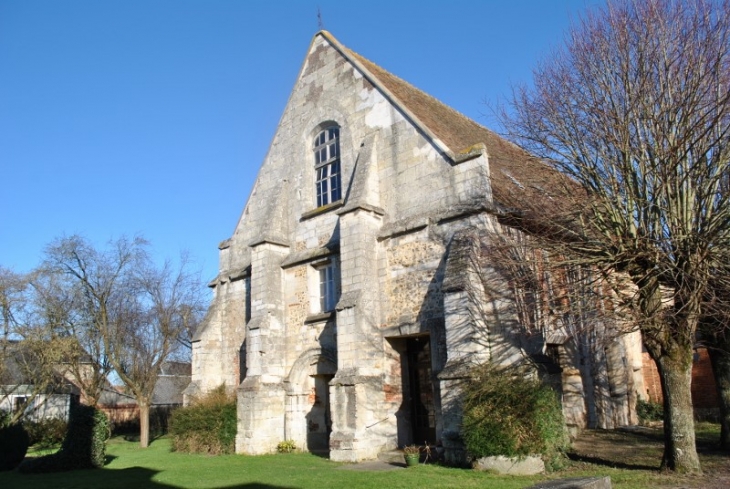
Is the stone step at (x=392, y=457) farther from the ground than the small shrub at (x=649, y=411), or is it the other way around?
the small shrub at (x=649, y=411)

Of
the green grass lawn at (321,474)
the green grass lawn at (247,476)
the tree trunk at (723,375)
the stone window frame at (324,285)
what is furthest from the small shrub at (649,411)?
the stone window frame at (324,285)

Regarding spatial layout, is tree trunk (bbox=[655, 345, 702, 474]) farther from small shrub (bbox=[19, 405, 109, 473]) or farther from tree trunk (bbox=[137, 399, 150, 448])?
tree trunk (bbox=[137, 399, 150, 448])

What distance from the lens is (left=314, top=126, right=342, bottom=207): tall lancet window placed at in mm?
17141

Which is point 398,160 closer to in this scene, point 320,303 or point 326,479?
point 320,303

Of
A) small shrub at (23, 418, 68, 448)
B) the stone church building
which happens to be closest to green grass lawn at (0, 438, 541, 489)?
the stone church building

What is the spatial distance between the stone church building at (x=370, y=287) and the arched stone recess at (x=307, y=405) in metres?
0.04

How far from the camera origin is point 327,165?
17531 millimetres

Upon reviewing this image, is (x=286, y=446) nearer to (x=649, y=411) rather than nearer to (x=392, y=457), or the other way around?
(x=392, y=457)

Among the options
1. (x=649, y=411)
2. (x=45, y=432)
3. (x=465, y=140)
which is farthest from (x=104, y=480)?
(x=649, y=411)

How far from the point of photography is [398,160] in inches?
596

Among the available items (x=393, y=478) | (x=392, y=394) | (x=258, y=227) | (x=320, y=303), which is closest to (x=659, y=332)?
(x=393, y=478)

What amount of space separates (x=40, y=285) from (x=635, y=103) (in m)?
21.5

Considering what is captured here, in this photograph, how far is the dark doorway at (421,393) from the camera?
14.2 metres

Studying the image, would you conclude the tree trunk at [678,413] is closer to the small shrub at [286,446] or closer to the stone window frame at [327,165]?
the small shrub at [286,446]
